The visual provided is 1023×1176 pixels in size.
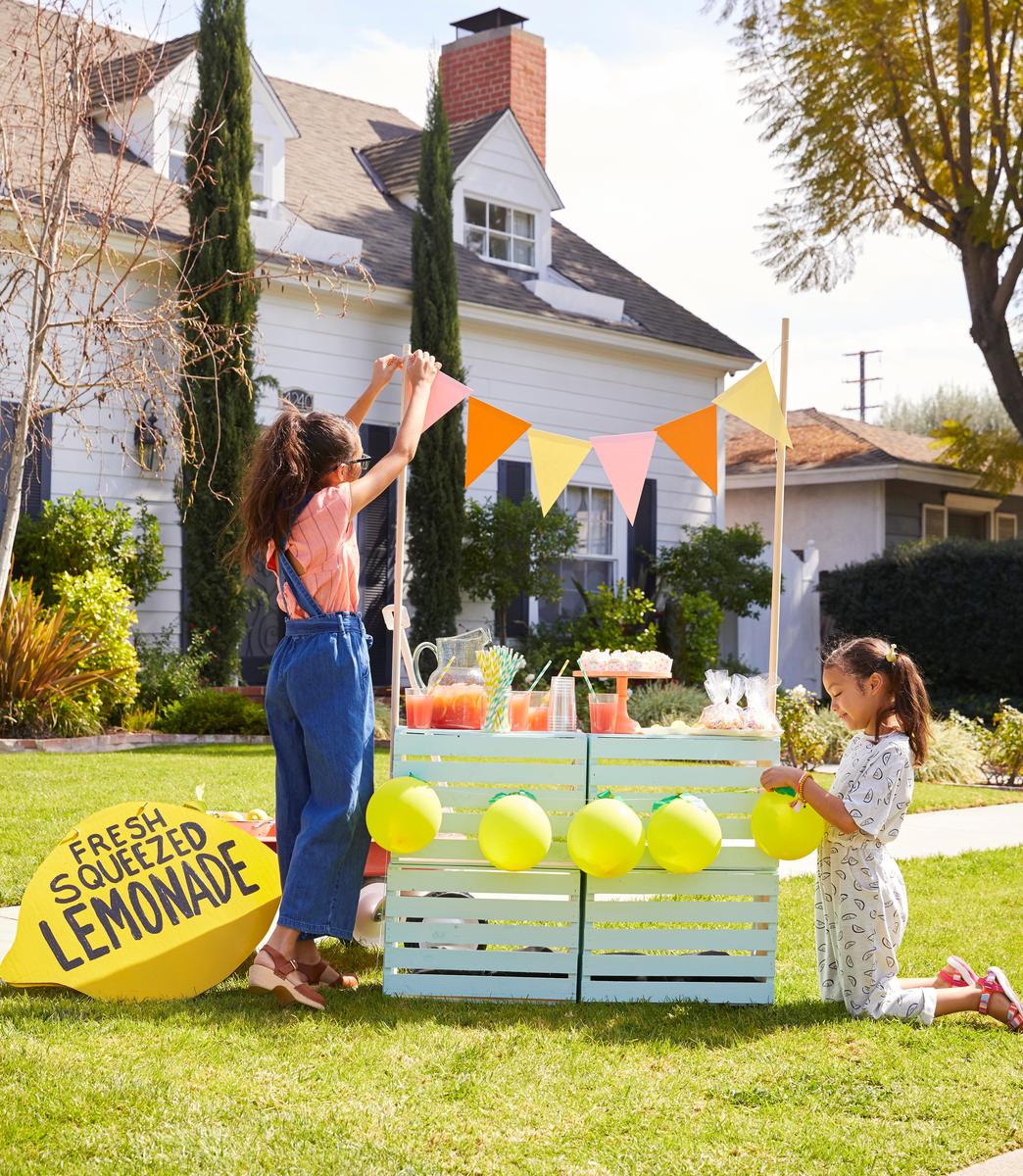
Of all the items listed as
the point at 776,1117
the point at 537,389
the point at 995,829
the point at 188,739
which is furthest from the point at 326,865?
the point at 537,389

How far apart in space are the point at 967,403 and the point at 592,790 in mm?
35273

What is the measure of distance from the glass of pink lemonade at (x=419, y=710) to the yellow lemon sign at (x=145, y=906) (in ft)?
2.33

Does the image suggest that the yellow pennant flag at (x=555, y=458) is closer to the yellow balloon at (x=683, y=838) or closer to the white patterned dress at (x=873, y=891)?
the yellow balloon at (x=683, y=838)

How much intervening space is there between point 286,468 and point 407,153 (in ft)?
42.6

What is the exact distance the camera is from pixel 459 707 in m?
4.53

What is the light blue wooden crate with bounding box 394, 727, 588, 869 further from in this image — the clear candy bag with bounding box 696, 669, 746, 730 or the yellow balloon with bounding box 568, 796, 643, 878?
the clear candy bag with bounding box 696, 669, 746, 730

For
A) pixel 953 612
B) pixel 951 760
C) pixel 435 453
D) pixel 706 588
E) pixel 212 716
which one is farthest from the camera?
pixel 953 612

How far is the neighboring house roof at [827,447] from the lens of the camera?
794 inches

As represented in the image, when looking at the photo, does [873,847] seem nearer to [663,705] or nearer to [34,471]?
[663,705]

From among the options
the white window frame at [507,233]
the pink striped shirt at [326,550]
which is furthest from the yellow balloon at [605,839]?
the white window frame at [507,233]

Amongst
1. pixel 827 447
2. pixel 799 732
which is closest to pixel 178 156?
pixel 799 732

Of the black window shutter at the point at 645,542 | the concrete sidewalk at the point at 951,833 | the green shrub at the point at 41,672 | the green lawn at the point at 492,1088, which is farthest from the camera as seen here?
the black window shutter at the point at 645,542

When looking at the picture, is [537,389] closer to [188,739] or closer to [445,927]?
[188,739]

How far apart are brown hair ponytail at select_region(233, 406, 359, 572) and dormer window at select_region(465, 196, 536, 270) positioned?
39.0 ft
